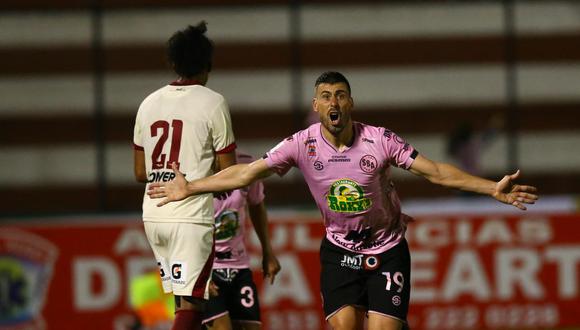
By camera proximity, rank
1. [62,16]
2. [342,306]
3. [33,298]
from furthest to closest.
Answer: [62,16] < [33,298] < [342,306]

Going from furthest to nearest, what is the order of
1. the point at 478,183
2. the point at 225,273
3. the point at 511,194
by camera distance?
the point at 225,273, the point at 478,183, the point at 511,194

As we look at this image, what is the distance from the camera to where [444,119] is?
1708 centimetres

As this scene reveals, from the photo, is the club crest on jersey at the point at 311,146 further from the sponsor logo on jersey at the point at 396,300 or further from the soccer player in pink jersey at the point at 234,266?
the soccer player in pink jersey at the point at 234,266

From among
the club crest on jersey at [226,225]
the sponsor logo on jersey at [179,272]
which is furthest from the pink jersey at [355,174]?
the club crest on jersey at [226,225]

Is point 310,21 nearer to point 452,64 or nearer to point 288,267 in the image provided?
point 452,64

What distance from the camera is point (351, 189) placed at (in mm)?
7480

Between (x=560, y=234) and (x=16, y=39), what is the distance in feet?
25.5

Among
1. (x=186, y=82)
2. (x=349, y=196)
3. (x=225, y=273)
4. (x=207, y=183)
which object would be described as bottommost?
(x=225, y=273)

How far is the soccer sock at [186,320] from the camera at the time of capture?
7516mm

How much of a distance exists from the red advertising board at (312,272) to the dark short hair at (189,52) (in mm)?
5008

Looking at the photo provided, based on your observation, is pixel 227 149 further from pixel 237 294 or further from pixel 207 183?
pixel 237 294

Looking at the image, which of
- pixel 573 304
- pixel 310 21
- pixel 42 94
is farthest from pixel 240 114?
pixel 573 304

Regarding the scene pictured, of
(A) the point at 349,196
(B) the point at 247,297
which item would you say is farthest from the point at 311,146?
(B) the point at 247,297

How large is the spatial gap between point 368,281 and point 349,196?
0.60m
